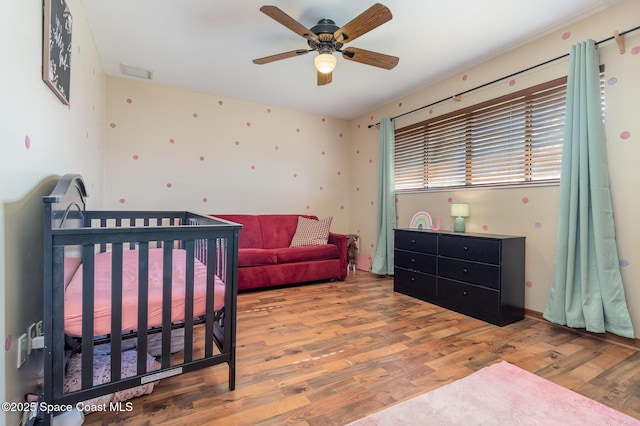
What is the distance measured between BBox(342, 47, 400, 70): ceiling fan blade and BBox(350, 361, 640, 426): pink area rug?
2.20 meters

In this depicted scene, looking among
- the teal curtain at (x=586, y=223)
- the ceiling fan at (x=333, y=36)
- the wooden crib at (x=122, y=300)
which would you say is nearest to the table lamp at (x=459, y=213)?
the teal curtain at (x=586, y=223)

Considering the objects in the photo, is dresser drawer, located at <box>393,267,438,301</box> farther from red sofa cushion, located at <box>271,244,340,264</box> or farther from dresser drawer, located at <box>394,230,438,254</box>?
red sofa cushion, located at <box>271,244,340,264</box>

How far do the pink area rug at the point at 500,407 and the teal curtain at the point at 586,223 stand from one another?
0.96 meters

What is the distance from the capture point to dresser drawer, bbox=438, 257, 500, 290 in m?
2.47

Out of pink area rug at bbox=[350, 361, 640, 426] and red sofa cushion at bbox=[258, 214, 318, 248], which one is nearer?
pink area rug at bbox=[350, 361, 640, 426]

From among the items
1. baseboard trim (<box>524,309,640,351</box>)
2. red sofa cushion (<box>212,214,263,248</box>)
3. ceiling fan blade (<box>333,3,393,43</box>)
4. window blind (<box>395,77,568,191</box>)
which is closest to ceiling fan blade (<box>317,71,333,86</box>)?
ceiling fan blade (<box>333,3,393,43</box>)

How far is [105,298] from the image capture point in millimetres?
1294

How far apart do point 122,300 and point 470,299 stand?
2.57 metres

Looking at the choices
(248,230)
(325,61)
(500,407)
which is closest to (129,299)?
(500,407)

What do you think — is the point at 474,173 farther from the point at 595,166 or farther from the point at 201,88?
the point at 201,88

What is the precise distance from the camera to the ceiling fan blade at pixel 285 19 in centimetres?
179

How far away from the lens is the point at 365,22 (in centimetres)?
191

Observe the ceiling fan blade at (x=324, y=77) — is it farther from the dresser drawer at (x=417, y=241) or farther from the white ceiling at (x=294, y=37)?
the dresser drawer at (x=417, y=241)

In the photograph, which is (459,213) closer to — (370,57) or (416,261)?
(416,261)
